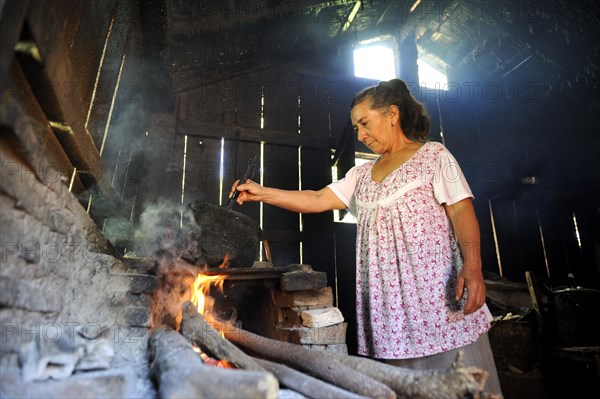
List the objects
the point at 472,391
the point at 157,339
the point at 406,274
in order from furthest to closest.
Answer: the point at 406,274
the point at 157,339
the point at 472,391

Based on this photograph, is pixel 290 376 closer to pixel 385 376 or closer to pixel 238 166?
pixel 385 376

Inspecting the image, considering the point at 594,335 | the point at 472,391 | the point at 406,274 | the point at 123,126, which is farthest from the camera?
the point at 594,335

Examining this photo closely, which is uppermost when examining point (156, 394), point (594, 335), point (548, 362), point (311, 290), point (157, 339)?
point (311, 290)

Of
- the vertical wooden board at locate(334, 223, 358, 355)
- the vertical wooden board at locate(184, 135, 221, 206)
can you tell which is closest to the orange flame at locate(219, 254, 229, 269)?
the vertical wooden board at locate(184, 135, 221, 206)

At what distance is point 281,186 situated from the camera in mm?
4691

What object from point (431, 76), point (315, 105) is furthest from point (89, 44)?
point (431, 76)

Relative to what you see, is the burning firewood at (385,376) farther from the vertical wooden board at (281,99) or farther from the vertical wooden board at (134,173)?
the vertical wooden board at (281,99)

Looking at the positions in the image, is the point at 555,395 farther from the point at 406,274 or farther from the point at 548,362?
the point at 406,274

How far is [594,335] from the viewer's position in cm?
412

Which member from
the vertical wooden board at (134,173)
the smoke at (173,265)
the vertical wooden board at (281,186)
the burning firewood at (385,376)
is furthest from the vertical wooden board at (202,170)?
the burning firewood at (385,376)

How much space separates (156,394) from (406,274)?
1325 mm

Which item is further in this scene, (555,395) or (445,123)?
(445,123)

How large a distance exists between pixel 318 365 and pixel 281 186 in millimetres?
3325

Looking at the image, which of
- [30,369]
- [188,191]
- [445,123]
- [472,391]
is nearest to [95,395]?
[30,369]
